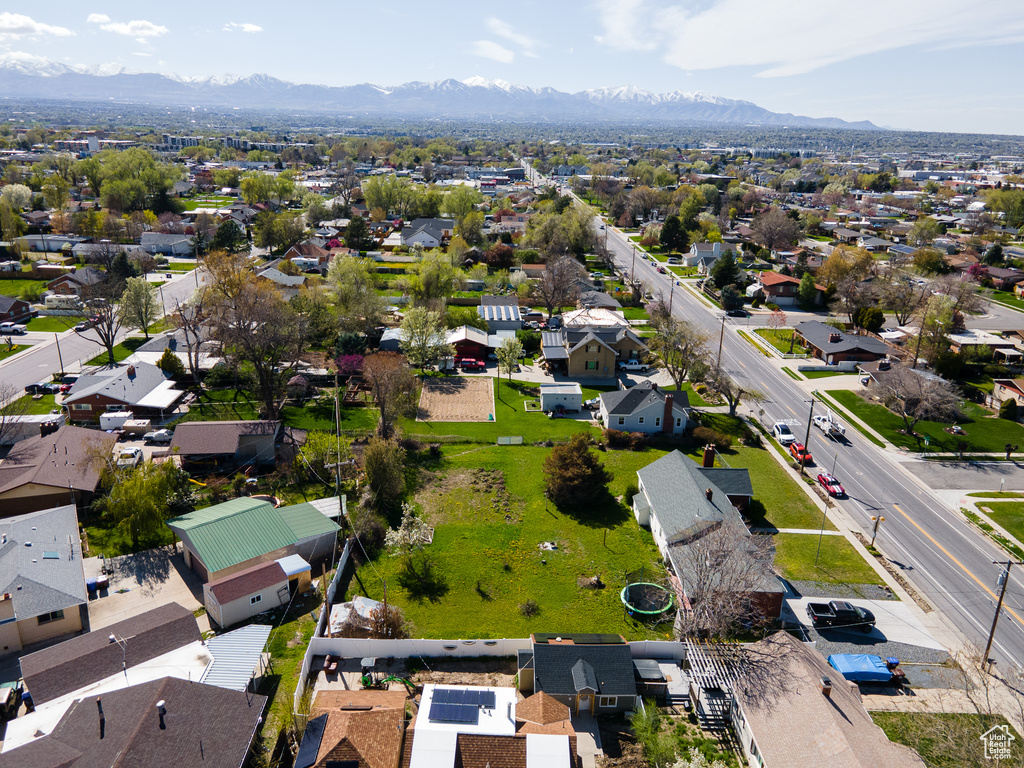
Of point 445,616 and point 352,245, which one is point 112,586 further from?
point 352,245

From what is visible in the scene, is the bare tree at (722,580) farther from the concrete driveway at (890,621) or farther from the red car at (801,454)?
the red car at (801,454)

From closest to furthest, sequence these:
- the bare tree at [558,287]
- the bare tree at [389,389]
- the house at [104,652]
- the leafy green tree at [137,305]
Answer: the house at [104,652] < the bare tree at [389,389] < the leafy green tree at [137,305] < the bare tree at [558,287]

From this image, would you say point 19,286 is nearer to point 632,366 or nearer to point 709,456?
point 632,366

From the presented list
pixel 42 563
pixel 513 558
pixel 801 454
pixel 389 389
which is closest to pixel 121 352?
pixel 389 389

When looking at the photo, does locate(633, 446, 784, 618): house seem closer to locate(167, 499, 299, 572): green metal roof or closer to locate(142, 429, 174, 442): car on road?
locate(167, 499, 299, 572): green metal roof

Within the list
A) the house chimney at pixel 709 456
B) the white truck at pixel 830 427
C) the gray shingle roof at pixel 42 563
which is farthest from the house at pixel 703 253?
the gray shingle roof at pixel 42 563

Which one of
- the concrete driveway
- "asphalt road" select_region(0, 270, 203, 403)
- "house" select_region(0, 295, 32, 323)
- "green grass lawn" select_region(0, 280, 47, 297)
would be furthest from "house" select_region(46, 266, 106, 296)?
the concrete driveway

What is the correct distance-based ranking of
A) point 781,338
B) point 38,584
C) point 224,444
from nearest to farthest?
point 38,584, point 224,444, point 781,338
